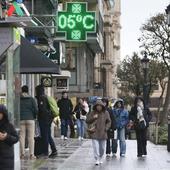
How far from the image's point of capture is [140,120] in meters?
19.1

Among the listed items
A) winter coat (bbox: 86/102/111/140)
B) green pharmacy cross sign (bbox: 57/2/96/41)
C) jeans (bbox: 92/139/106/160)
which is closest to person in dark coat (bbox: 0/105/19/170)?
winter coat (bbox: 86/102/111/140)

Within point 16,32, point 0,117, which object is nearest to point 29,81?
point 16,32

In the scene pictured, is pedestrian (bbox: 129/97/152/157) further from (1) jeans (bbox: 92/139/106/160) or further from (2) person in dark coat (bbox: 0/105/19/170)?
(2) person in dark coat (bbox: 0/105/19/170)

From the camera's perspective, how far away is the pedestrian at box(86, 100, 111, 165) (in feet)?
54.7

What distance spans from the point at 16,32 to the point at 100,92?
180 ft

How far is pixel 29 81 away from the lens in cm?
2395

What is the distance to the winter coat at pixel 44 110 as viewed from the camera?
58.9 ft

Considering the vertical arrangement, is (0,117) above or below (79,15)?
below

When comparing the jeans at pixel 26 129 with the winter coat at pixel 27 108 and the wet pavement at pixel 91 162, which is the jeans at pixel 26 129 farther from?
the wet pavement at pixel 91 162

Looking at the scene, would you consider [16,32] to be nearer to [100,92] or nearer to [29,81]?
[29,81]

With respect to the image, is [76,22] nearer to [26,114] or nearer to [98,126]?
[26,114]

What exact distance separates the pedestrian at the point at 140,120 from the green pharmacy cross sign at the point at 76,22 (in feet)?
30.3

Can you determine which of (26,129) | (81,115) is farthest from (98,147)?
(81,115)

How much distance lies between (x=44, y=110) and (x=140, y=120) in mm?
2784
